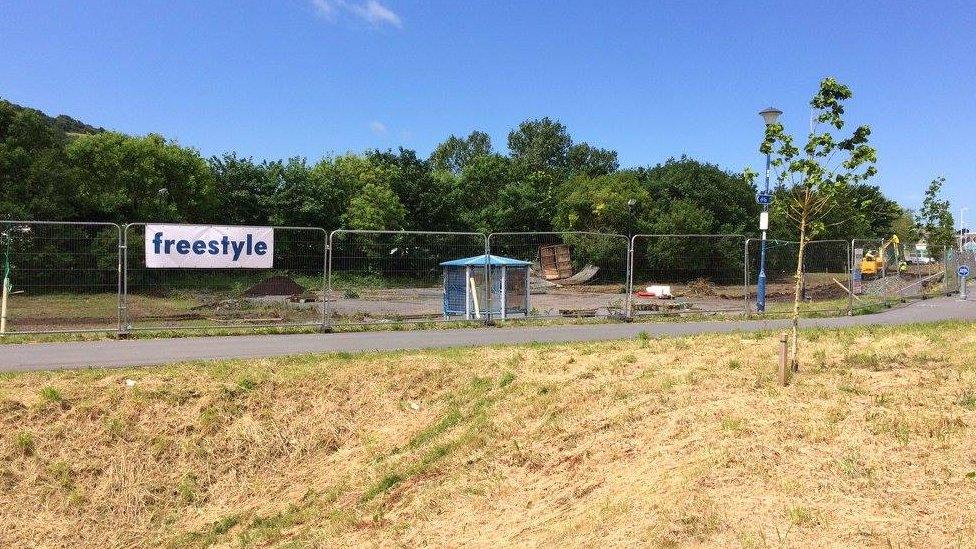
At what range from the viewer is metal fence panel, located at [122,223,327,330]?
13.6m

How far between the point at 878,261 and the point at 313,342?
805 inches

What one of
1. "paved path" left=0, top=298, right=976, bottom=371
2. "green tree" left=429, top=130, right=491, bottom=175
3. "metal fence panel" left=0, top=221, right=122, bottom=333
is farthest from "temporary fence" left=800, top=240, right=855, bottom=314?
"green tree" left=429, top=130, right=491, bottom=175

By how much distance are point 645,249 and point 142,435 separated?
13.8 m

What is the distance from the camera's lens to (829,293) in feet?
75.7

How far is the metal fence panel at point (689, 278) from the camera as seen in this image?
1855 centimetres

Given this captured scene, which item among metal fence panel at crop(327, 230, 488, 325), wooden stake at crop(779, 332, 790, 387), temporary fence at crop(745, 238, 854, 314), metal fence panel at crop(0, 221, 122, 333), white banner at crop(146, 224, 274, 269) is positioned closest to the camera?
wooden stake at crop(779, 332, 790, 387)

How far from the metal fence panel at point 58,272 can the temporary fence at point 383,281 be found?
0.02m

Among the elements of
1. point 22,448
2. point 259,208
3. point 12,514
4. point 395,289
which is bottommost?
point 12,514

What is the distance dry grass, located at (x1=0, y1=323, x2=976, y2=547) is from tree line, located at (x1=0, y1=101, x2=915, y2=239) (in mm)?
25931

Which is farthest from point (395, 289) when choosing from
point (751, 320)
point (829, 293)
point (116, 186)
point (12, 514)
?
point (116, 186)

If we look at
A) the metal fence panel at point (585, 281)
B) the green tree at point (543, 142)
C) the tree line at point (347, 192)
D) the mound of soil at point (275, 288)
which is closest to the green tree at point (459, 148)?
the green tree at point (543, 142)

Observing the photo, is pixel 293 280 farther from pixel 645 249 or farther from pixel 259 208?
pixel 259 208

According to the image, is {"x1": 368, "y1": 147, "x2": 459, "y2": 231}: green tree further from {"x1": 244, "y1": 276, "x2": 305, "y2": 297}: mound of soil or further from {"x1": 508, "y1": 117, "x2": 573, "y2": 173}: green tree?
{"x1": 508, "y1": 117, "x2": 573, "y2": 173}: green tree

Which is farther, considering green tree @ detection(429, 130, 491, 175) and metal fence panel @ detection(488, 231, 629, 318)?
green tree @ detection(429, 130, 491, 175)
